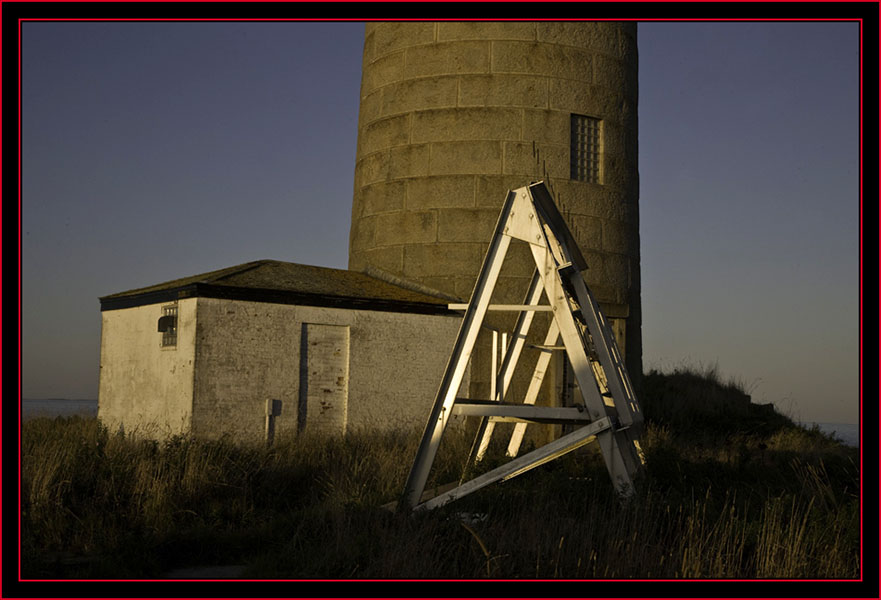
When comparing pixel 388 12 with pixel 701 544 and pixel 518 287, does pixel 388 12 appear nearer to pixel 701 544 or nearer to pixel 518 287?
pixel 701 544

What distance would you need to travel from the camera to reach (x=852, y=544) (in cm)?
750

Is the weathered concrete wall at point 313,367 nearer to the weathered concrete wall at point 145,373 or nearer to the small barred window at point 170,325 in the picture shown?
the weathered concrete wall at point 145,373

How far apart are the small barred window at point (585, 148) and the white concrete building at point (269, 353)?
355cm

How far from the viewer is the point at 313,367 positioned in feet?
42.6

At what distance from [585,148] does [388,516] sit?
957cm

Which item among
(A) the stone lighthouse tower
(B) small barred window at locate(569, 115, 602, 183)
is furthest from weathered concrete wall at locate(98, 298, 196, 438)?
(B) small barred window at locate(569, 115, 602, 183)

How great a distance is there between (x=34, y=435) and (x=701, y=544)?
973 cm

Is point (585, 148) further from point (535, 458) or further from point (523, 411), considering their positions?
point (535, 458)

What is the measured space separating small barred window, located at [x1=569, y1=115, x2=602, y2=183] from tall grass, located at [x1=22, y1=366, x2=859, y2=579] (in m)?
5.28

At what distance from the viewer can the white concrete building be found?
12.0m

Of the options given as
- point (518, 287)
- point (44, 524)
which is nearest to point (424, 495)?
point (44, 524)

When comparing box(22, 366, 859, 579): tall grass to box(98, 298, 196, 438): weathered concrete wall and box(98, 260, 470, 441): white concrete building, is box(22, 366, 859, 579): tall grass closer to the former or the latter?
box(98, 260, 470, 441): white concrete building

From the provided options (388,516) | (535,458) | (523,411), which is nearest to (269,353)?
(388,516)

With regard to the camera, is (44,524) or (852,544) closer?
(852,544)
